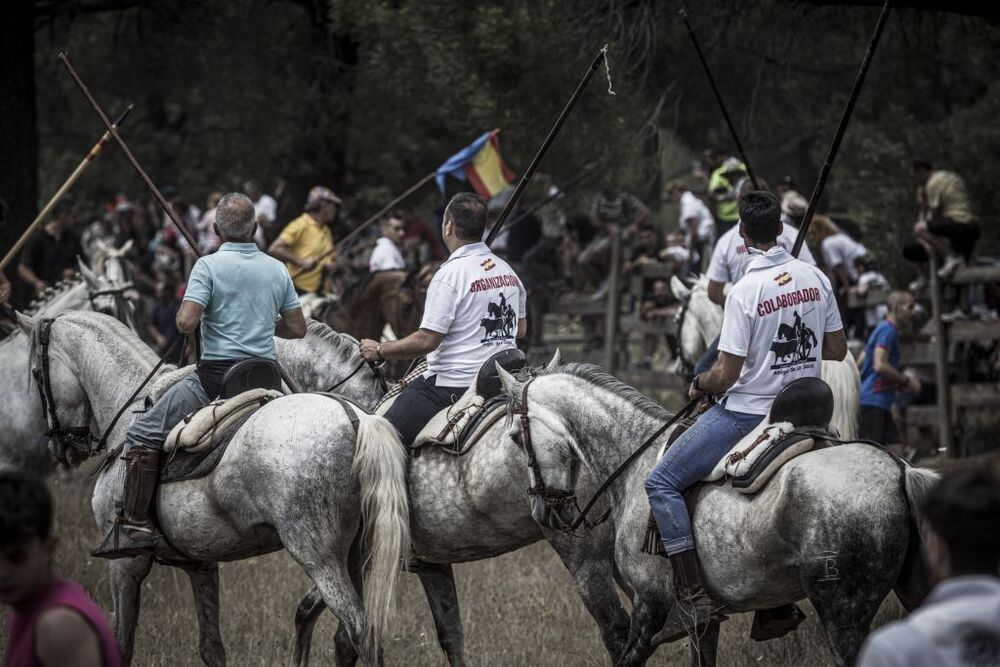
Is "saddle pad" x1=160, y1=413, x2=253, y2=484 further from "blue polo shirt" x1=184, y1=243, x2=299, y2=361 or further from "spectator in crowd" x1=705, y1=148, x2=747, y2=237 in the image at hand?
"spectator in crowd" x1=705, y1=148, x2=747, y2=237

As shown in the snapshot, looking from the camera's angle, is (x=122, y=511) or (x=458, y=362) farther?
(x=458, y=362)

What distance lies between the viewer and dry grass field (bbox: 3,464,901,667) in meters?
8.94

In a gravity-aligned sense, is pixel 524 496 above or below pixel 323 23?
below

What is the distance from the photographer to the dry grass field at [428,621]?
29.3 ft

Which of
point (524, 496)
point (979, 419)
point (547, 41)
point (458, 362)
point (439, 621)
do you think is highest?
point (547, 41)

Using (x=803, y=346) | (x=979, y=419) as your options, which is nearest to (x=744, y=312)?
(x=803, y=346)

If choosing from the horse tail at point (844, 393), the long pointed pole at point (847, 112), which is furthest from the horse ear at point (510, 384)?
the horse tail at point (844, 393)

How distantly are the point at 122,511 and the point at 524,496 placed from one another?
217cm

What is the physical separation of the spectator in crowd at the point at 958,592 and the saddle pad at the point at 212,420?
16.0ft

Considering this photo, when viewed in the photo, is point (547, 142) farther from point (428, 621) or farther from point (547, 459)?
point (428, 621)

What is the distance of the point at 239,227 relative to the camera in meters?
7.75

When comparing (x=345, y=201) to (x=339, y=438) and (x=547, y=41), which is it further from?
(x=339, y=438)

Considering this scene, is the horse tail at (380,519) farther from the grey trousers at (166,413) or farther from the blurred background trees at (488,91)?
the blurred background trees at (488,91)

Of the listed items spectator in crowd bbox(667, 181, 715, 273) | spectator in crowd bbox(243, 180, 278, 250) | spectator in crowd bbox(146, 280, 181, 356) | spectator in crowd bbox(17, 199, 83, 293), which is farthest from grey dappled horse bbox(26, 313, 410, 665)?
spectator in crowd bbox(243, 180, 278, 250)
